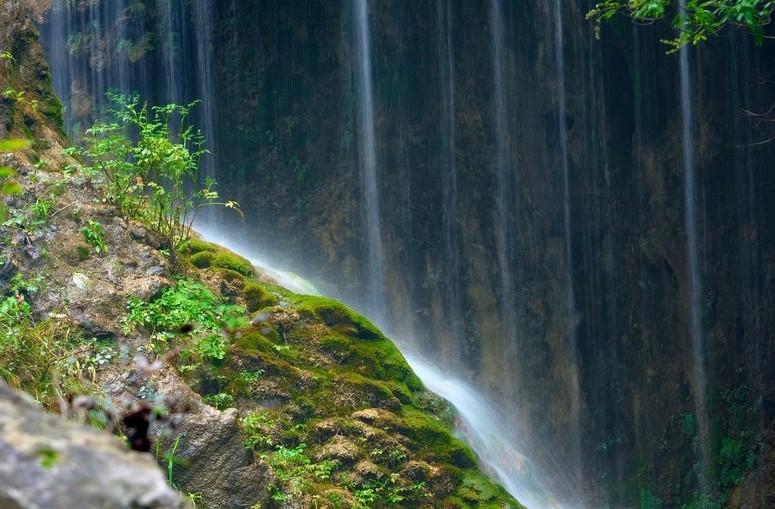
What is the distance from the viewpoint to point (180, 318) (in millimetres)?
6258

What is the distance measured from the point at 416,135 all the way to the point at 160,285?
8.19 m

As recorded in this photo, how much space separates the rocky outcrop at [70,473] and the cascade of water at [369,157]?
40.6 feet

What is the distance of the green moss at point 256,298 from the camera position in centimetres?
754

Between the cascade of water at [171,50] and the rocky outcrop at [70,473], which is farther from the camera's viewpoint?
the cascade of water at [171,50]

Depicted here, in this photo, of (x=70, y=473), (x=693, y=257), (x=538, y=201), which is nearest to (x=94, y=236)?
(x=70, y=473)

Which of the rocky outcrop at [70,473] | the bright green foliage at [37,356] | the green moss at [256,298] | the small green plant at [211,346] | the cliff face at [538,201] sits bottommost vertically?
the rocky outcrop at [70,473]

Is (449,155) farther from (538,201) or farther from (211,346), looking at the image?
(211,346)

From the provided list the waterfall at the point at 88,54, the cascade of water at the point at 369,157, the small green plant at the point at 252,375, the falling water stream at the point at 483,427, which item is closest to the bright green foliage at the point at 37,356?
the small green plant at the point at 252,375

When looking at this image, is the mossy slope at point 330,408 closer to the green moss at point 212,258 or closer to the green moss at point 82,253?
the green moss at point 212,258

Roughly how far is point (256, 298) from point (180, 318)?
4.52 ft

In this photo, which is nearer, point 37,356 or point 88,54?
point 37,356

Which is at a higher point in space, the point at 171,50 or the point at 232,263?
the point at 171,50

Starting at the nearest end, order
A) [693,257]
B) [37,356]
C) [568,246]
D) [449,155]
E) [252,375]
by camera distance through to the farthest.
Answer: [37,356] < [252,375] < [693,257] < [568,246] < [449,155]

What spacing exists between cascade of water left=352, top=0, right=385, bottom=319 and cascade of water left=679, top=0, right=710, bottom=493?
4250mm
